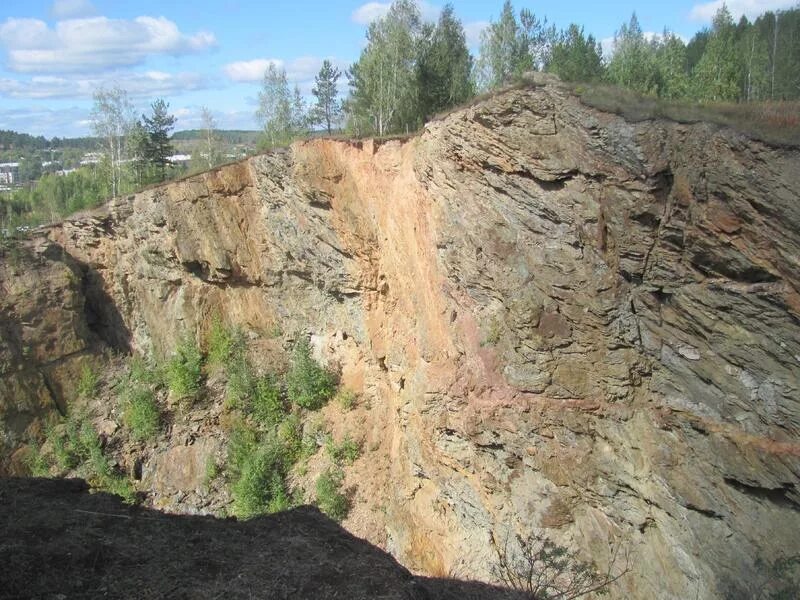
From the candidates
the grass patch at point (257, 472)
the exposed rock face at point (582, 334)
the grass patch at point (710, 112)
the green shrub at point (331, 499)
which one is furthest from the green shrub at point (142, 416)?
the grass patch at point (710, 112)

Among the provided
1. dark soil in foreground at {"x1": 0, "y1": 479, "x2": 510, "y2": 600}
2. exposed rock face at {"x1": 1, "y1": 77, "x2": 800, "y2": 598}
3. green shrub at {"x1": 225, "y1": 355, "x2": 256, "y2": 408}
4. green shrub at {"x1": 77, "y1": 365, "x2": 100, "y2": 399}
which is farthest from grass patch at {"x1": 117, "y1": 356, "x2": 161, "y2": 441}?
dark soil in foreground at {"x1": 0, "y1": 479, "x2": 510, "y2": 600}

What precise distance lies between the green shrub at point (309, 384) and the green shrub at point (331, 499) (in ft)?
8.68

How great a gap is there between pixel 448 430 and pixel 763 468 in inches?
237

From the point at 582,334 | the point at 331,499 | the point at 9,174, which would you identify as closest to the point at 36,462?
the point at 331,499

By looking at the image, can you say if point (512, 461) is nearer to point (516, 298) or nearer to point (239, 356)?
point (516, 298)

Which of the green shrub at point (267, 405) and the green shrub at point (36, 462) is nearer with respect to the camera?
the green shrub at point (267, 405)

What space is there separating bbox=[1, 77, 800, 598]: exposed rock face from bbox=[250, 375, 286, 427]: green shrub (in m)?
3.22

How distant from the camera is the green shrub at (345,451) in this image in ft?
52.2

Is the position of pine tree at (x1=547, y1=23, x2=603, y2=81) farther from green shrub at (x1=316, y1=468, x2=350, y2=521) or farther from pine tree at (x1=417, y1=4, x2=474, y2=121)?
green shrub at (x1=316, y1=468, x2=350, y2=521)

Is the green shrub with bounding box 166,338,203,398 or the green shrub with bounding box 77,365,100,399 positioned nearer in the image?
the green shrub with bounding box 166,338,203,398

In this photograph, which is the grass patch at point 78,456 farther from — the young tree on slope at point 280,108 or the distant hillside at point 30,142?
the distant hillside at point 30,142

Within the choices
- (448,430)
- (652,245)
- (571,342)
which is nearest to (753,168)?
(652,245)

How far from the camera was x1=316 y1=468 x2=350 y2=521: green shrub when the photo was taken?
14.7m

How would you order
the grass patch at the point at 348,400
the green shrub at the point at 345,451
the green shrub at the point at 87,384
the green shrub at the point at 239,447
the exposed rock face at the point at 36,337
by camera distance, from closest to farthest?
the green shrub at the point at 345,451 → the green shrub at the point at 239,447 → the grass patch at the point at 348,400 → the exposed rock face at the point at 36,337 → the green shrub at the point at 87,384
